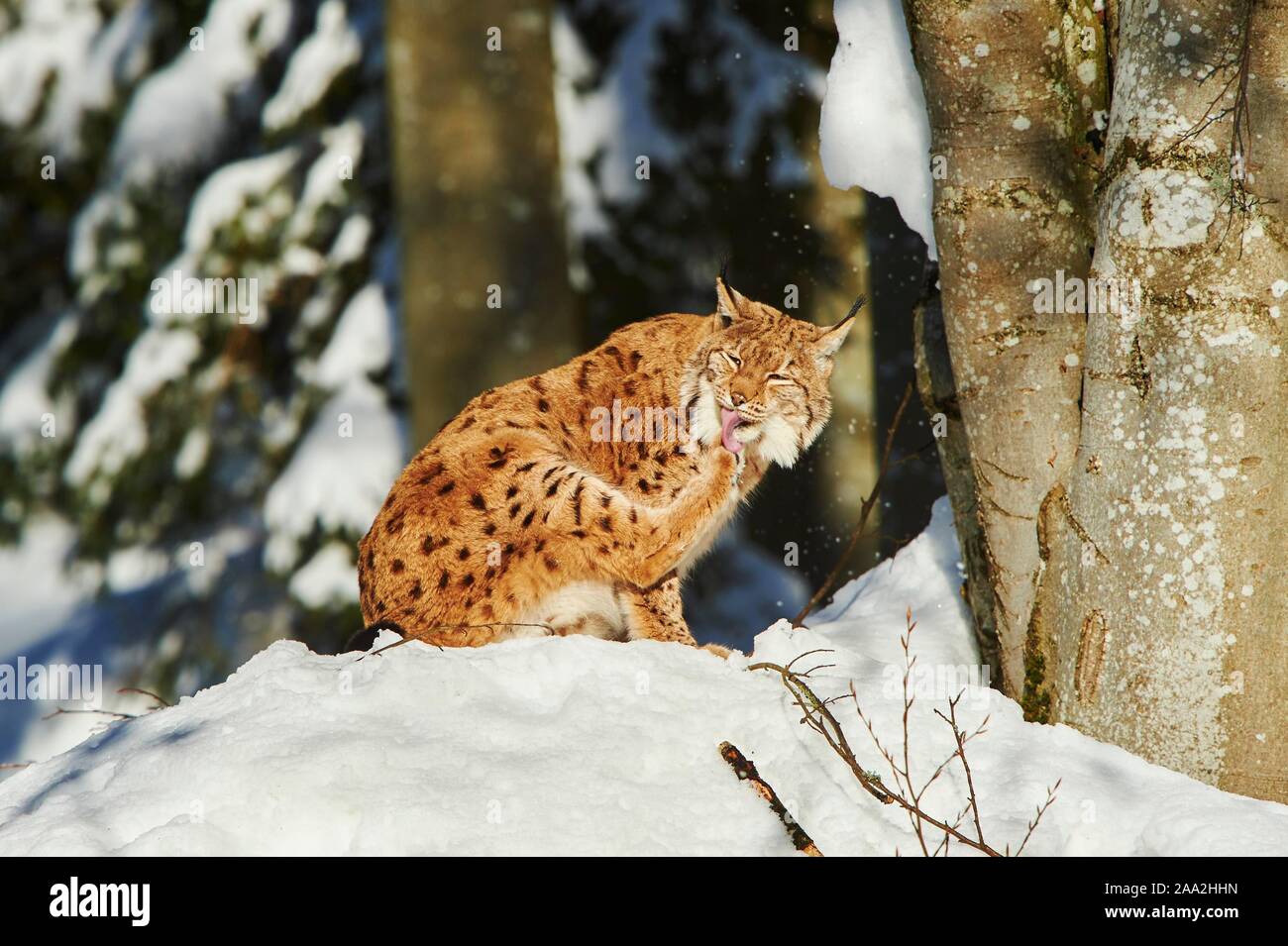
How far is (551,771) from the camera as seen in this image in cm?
278

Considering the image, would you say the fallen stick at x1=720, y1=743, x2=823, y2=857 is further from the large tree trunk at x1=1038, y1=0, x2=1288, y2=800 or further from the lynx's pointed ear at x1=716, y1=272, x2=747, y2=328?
the lynx's pointed ear at x1=716, y1=272, x2=747, y2=328

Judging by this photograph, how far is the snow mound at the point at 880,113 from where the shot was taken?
3.58 meters

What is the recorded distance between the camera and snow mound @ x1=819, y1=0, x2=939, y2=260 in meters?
3.58

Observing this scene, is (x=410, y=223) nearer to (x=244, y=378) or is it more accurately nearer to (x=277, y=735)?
(x=244, y=378)

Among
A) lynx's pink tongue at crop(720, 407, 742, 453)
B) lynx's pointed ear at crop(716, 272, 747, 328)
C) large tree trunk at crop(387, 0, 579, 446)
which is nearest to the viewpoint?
lynx's pink tongue at crop(720, 407, 742, 453)

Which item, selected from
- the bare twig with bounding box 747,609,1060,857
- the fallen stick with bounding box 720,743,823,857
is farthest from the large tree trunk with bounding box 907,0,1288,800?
the fallen stick with bounding box 720,743,823,857

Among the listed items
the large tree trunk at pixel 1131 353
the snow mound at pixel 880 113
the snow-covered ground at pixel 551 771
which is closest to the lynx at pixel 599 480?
the snow-covered ground at pixel 551 771

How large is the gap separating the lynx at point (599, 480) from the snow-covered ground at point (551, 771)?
19.1 inches

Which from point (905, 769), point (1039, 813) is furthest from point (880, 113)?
point (1039, 813)

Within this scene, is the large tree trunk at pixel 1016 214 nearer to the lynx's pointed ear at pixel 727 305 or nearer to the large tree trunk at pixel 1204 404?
the large tree trunk at pixel 1204 404

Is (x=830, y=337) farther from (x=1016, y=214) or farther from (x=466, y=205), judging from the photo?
(x=466, y=205)

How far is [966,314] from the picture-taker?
10.8 ft

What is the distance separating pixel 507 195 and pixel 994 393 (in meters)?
3.17

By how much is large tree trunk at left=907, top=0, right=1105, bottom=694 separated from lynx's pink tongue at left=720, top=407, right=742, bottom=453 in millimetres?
1078
